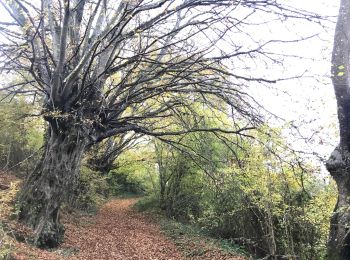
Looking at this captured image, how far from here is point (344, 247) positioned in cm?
481

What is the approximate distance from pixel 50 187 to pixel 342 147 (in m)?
5.82

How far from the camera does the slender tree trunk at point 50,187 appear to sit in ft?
24.7

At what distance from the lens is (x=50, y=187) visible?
303 inches

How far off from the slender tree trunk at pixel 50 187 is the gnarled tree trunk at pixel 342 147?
206 inches

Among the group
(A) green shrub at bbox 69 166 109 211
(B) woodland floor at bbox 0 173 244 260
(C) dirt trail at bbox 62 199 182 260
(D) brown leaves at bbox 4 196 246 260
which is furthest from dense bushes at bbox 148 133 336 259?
(A) green shrub at bbox 69 166 109 211

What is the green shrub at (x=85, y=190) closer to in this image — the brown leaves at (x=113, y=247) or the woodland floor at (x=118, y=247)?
the brown leaves at (x=113, y=247)

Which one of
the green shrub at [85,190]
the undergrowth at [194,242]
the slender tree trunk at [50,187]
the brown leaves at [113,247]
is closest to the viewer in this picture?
the brown leaves at [113,247]

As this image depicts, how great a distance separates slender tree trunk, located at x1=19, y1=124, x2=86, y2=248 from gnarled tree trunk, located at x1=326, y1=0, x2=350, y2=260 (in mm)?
5242

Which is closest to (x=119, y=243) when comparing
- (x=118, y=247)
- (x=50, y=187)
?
(x=118, y=247)

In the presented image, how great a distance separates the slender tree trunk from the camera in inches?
297

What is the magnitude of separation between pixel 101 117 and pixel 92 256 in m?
3.20

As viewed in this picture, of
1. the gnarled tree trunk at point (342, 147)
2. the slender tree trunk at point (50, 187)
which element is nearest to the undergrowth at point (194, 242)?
the slender tree trunk at point (50, 187)

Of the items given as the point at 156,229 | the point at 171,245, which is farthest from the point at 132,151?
the point at 171,245

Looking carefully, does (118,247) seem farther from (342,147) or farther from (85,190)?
(85,190)
